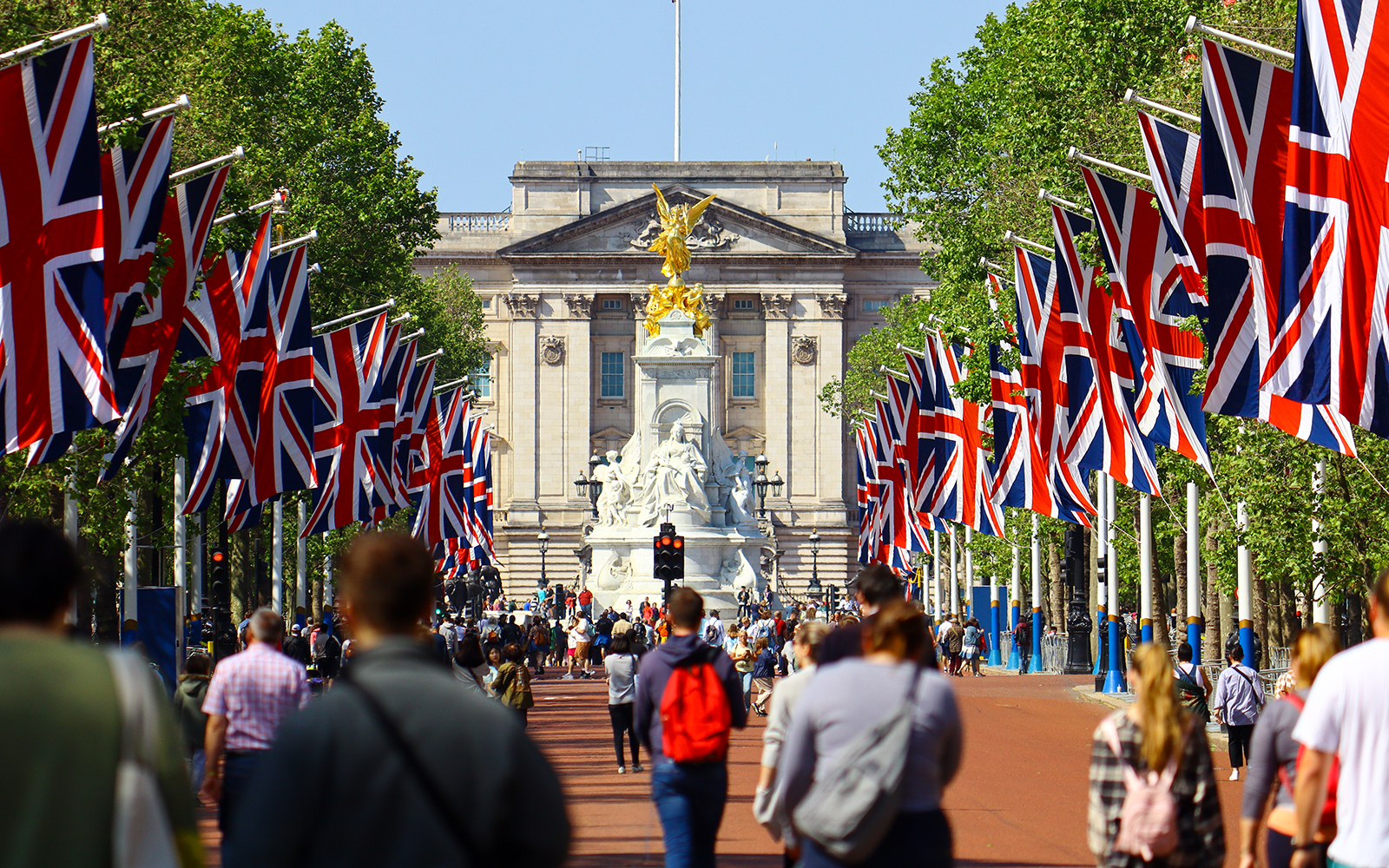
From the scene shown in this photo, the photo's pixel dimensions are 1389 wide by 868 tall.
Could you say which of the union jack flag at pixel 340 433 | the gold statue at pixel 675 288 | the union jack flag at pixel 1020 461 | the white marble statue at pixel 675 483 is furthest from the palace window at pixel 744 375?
the union jack flag at pixel 340 433

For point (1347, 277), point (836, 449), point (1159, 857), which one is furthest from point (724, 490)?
point (1159, 857)

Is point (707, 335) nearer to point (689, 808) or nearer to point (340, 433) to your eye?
point (340, 433)

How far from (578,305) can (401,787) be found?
360ft

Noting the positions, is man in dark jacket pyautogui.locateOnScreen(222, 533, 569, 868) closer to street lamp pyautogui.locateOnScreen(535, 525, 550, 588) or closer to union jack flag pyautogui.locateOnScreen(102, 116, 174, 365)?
union jack flag pyautogui.locateOnScreen(102, 116, 174, 365)

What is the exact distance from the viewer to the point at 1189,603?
31.7 m

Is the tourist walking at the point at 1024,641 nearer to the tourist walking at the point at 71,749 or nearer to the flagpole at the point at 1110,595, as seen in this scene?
the flagpole at the point at 1110,595

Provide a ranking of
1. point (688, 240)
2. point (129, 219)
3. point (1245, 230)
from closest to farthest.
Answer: point (1245, 230), point (129, 219), point (688, 240)

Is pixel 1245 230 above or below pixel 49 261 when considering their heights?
above

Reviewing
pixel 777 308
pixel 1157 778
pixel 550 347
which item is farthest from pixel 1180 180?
pixel 550 347

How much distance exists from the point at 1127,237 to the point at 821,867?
60.9 ft

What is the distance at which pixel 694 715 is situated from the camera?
35.8ft

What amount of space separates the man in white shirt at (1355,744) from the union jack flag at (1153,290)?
57.2 ft

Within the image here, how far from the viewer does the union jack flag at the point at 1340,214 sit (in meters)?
16.7

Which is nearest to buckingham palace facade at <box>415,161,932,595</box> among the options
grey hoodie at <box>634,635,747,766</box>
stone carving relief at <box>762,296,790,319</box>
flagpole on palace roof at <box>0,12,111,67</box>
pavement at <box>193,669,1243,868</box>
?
stone carving relief at <box>762,296,790,319</box>
